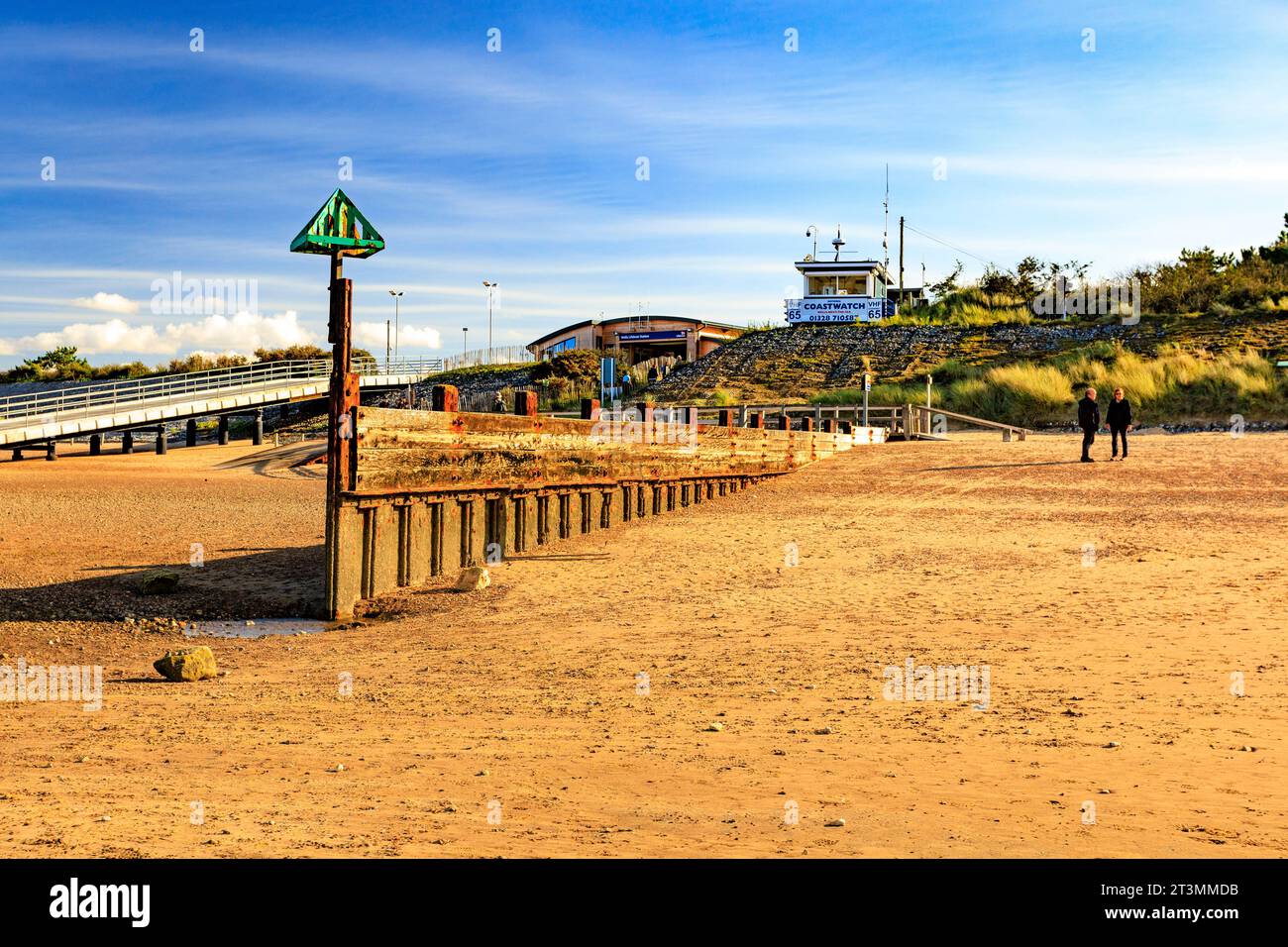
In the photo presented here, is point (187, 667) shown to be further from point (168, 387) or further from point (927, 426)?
point (168, 387)

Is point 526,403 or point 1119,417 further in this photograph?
point 1119,417

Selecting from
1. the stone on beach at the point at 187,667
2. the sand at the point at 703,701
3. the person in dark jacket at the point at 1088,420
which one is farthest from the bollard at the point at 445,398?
the person in dark jacket at the point at 1088,420

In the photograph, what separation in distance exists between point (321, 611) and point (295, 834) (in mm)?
8416

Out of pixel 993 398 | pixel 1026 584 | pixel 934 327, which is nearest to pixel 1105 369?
pixel 993 398

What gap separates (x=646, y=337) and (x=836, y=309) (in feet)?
46.6

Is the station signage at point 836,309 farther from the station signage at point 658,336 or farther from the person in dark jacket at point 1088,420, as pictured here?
the person in dark jacket at point 1088,420

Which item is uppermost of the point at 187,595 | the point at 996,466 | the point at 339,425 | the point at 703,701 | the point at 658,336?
the point at 658,336

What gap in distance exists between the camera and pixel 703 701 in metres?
8.57

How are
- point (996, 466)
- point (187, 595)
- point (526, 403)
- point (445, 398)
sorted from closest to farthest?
1. point (187, 595)
2. point (445, 398)
3. point (526, 403)
4. point (996, 466)

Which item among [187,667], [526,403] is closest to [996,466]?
[526,403]

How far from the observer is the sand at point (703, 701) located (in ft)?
18.1

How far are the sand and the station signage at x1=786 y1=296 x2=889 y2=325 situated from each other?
55.1 metres

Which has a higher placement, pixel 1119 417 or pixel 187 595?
pixel 1119 417

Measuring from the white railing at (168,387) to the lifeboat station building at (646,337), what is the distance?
16.1m
